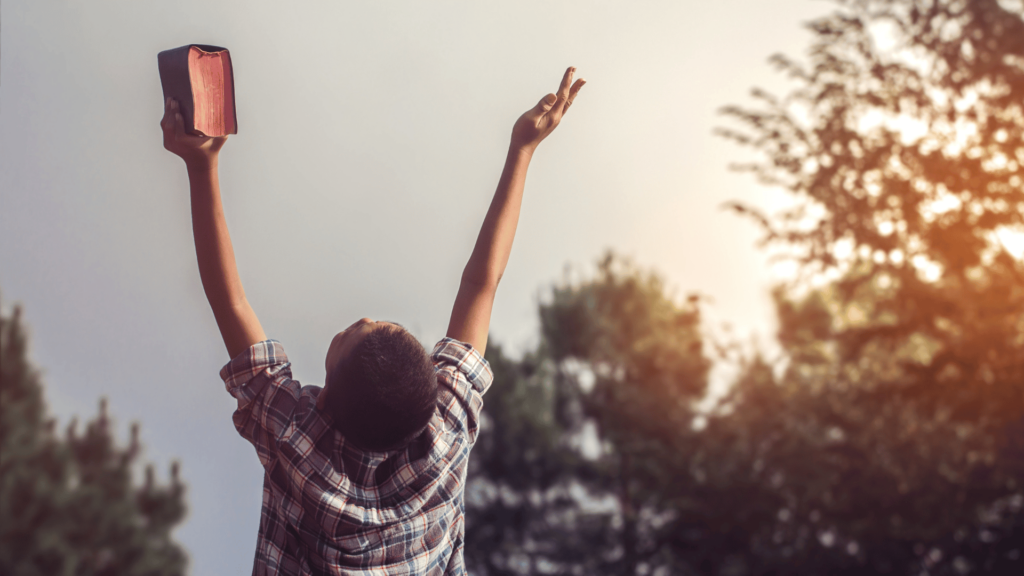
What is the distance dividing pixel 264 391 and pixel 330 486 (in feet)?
0.56

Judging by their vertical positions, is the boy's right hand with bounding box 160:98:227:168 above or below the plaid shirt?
above

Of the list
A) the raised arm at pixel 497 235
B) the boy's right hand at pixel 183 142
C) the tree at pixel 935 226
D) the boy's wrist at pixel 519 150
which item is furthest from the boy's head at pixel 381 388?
the tree at pixel 935 226

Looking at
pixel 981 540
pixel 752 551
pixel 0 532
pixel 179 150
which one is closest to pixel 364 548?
pixel 179 150

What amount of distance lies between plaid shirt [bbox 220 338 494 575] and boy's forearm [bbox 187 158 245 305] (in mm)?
99

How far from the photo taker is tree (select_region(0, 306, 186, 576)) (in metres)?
12.7

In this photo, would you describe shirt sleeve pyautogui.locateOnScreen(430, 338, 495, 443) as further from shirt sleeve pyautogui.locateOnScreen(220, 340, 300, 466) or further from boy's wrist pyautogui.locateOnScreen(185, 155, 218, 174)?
boy's wrist pyautogui.locateOnScreen(185, 155, 218, 174)

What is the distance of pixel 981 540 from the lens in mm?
8219

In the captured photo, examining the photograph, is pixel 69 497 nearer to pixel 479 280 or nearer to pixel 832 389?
pixel 832 389

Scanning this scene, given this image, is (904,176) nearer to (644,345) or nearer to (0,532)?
(644,345)

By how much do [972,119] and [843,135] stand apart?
1.19 m

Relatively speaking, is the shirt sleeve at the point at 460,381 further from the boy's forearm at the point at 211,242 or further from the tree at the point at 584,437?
the tree at the point at 584,437

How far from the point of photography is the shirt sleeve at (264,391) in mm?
1116

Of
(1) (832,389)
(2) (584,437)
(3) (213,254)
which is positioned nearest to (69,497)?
(2) (584,437)

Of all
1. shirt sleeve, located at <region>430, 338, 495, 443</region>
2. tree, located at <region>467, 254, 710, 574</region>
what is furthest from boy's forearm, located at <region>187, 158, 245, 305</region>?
tree, located at <region>467, 254, 710, 574</region>
